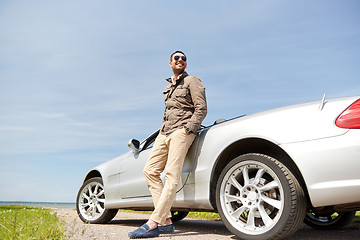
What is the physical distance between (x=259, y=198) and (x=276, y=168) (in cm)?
38

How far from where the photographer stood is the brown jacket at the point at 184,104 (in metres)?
4.18

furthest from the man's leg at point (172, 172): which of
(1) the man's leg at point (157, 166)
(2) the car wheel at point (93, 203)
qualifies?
(2) the car wheel at point (93, 203)

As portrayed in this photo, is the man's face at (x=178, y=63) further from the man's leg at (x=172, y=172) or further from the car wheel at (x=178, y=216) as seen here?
the car wheel at (x=178, y=216)

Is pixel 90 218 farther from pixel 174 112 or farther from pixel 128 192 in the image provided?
pixel 174 112

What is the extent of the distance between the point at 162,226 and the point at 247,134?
1.55 metres

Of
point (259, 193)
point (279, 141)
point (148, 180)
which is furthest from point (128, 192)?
point (279, 141)

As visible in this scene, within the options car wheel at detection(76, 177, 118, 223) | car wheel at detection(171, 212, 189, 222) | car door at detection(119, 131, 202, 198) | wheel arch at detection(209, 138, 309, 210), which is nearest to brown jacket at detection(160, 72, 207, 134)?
wheel arch at detection(209, 138, 309, 210)

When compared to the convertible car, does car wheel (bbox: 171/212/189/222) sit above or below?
below

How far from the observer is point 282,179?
3.27 metres

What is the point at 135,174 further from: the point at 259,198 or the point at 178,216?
the point at 259,198

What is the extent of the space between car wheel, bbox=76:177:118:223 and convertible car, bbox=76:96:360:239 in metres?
1.91

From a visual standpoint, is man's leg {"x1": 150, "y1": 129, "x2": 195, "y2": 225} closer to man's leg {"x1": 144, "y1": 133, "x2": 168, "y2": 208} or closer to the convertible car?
the convertible car

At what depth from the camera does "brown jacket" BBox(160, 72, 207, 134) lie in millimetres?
4180

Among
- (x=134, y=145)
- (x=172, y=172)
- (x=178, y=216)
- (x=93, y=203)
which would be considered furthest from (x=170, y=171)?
(x=178, y=216)
